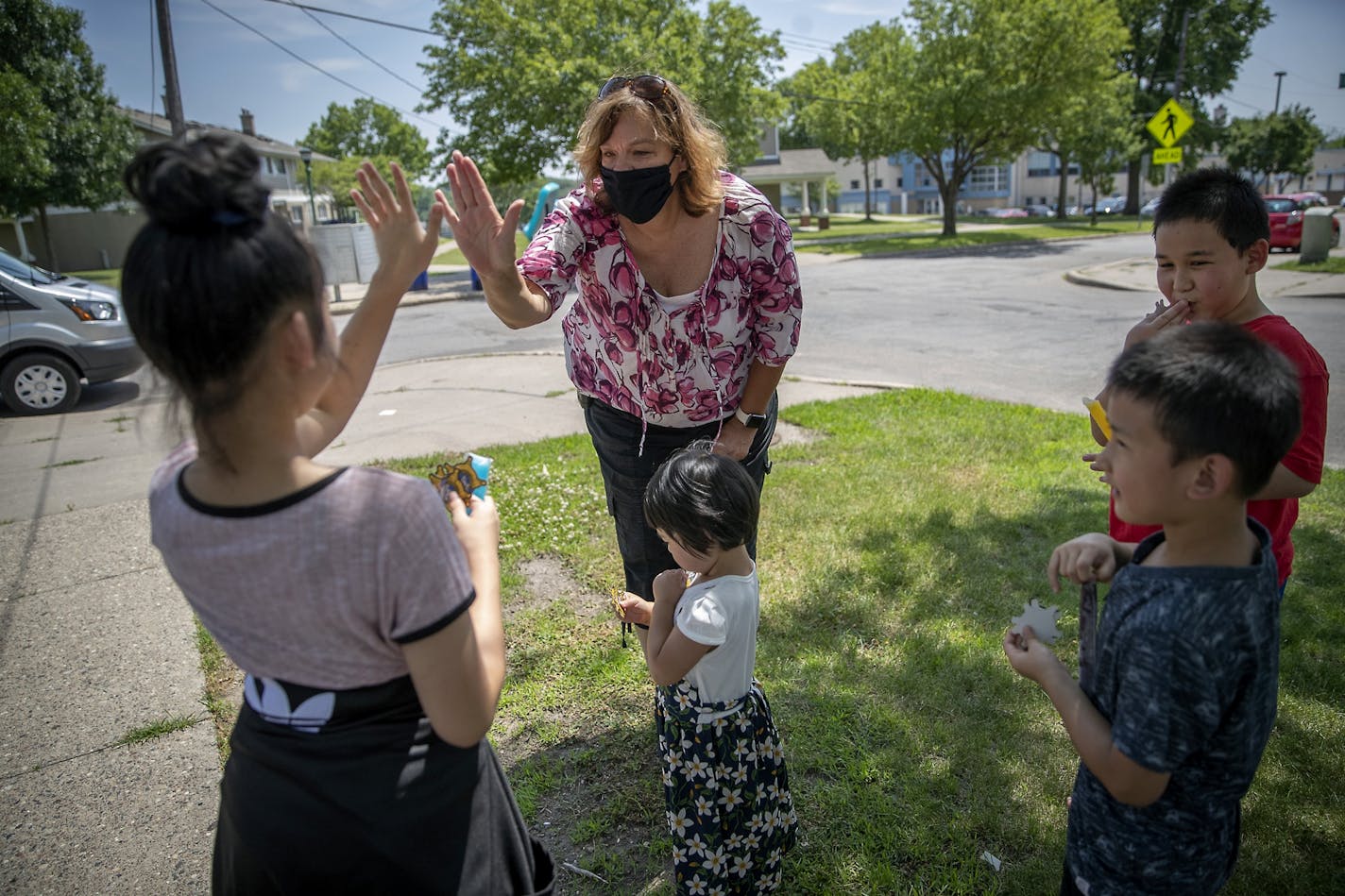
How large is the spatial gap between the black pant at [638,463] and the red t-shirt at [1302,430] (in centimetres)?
118

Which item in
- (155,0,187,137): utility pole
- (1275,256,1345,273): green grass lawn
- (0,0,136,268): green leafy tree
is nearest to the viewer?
(155,0,187,137): utility pole

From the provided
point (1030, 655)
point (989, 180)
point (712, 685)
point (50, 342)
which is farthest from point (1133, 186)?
point (1030, 655)

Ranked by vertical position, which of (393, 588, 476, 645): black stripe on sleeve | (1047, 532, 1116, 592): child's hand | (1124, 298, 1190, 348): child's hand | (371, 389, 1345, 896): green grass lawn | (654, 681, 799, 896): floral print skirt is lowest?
(371, 389, 1345, 896): green grass lawn

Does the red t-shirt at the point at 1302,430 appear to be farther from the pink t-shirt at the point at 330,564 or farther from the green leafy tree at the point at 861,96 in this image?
the green leafy tree at the point at 861,96

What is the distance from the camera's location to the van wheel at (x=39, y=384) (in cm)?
860

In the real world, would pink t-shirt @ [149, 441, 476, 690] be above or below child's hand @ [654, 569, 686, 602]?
above

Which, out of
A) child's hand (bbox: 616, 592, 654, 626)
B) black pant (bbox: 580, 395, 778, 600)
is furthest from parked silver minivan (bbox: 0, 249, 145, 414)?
child's hand (bbox: 616, 592, 654, 626)

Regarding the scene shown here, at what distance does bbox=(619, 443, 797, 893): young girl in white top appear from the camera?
2072mm

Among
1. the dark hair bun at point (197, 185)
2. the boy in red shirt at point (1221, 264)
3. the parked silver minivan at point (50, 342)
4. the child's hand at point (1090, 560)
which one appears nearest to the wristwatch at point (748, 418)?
the boy in red shirt at point (1221, 264)

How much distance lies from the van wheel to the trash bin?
21.5 m

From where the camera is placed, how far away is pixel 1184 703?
1338 mm

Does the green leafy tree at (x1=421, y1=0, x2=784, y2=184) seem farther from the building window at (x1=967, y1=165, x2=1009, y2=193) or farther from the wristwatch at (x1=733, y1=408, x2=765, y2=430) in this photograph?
the building window at (x1=967, y1=165, x2=1009, y2=193)

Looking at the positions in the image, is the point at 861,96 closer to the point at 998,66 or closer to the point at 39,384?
the point at 998,66

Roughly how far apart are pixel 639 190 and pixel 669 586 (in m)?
1.18
